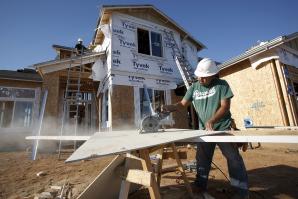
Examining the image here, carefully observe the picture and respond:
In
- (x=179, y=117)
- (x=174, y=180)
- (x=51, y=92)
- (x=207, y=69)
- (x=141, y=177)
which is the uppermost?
(x=51, y=92)

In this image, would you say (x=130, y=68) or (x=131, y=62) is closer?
(x=130, y=68)

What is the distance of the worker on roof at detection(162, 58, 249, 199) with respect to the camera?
238 cm

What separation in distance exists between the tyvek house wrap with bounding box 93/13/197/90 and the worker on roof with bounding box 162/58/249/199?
6496mm

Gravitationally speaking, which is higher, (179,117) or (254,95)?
(254,95)

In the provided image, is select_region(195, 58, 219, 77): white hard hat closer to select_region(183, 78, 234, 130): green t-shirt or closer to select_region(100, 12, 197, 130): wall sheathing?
select_region(183, 78, 234, 130): green t-shirt

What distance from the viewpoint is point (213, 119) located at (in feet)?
7.91

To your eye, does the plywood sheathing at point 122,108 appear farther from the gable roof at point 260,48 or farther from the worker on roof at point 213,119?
the worker on roof at point 213,119

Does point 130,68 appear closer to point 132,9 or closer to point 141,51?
point 141,51

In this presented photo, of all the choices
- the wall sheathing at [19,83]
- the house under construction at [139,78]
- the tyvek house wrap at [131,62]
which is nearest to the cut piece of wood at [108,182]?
the house under construction at [139,78]

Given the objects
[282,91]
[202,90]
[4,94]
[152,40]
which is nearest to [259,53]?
[282,91]

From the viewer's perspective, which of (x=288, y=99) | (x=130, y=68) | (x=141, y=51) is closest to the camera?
(x=288, y=99)

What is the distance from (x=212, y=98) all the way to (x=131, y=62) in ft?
24.0

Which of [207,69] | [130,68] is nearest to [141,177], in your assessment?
[207,69]

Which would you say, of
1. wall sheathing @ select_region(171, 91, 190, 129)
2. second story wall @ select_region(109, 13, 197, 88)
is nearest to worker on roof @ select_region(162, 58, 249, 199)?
second story wall @ select_region(109, 13, 197, 88)
